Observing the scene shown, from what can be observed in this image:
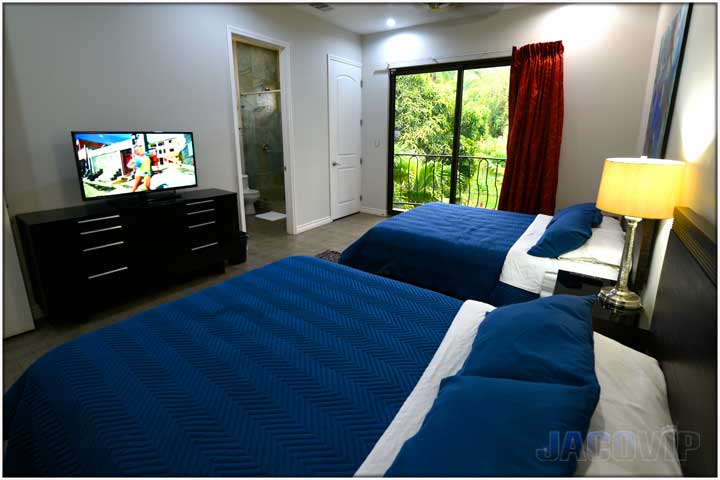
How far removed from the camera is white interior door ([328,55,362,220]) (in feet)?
16.2

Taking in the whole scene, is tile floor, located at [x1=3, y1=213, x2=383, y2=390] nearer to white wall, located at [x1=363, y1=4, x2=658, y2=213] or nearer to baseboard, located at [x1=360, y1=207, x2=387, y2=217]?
baseboard, located at [x1=360, y1=207, x2=387, y2=217]

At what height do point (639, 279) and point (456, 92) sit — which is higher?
point (456, 92)

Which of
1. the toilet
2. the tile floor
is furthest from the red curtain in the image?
the toilet

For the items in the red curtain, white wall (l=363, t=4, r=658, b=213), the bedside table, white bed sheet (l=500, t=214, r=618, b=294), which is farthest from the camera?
the red curtain

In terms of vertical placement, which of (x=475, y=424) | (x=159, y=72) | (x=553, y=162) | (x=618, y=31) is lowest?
(x=475, y=424)

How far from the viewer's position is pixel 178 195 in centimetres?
326

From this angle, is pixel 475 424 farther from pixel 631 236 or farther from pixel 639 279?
pixel 639 279

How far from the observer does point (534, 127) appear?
4070 millimetres

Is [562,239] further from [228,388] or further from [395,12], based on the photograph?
[395,12]

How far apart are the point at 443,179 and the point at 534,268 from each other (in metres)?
3.12

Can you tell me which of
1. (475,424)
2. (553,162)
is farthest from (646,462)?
(553,162)

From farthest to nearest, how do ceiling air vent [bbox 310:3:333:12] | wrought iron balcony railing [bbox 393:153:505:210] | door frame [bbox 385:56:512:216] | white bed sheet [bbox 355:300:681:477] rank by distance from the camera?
wrought iron balcony railing [bbox 393:153:505:210]
door frame [bbox 385:56:512:216]
ceiling air vent [bbox 310:3:333:12]
white bed sheet [bbox 355:300:681:477]

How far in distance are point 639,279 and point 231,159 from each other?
11.6ft

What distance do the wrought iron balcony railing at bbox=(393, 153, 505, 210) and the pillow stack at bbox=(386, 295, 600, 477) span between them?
4.03m
